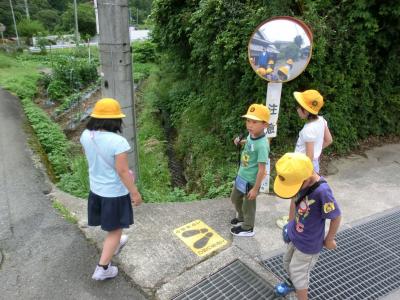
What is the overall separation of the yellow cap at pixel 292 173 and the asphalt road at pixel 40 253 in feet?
5.55

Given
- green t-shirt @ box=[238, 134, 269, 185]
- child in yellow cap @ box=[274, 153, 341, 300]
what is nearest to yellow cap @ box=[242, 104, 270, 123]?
green t-shirt @ box=[238, 134, 269, 185]

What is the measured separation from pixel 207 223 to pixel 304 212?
69.8 inches

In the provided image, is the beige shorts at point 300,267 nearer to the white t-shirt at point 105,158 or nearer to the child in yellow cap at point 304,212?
the child in yellow cap at point 304,212

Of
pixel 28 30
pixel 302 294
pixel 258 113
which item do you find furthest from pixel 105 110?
pixel 28 30

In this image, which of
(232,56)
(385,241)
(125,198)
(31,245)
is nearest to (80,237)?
(31,245)

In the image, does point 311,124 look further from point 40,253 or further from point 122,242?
point 40,253

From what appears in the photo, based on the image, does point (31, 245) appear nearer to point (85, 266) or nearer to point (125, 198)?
point (85, 266)

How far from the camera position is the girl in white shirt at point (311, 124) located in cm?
328

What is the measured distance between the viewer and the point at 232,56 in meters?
5.89

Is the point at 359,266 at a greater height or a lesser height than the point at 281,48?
lesser

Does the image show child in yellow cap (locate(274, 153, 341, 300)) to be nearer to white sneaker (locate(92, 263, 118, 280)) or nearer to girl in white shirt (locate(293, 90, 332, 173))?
→ girl in white shirt (locate(293, 90, 332, 173))

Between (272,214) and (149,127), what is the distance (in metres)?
6.46

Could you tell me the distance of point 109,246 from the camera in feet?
10.2

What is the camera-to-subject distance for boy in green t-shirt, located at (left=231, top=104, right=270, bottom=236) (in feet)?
10.4
